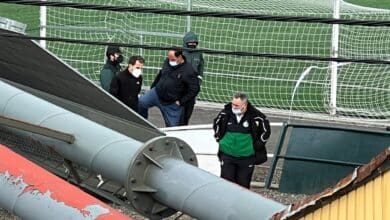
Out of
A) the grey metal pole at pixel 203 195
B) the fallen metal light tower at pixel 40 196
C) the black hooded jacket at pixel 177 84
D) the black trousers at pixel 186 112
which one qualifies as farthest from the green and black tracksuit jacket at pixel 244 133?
the fallen metal light tower at pixel 40 196

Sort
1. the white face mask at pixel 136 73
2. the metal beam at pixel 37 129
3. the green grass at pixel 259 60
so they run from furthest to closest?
the green grass at pixel 259 60 → the white face mask at pixel 136 73 → the metal beam at pixel 37 129

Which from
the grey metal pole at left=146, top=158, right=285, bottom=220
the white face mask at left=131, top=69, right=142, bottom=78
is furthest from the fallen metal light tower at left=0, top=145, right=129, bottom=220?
the white face mask at left=131, top=69, right=142, bottom=78

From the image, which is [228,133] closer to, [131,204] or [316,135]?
[316,135]

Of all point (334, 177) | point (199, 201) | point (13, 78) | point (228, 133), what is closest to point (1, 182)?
point (199, 201)

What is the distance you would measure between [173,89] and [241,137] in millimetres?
2464

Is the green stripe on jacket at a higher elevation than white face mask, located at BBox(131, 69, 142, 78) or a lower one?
lower

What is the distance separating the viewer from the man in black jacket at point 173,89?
39.1 ft

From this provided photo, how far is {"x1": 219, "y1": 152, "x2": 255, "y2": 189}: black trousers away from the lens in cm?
986

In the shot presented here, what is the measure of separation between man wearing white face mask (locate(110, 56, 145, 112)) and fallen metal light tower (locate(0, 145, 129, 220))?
7.54 metres

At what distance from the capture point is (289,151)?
36.1ft

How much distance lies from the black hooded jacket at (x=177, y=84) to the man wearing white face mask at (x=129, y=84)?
1.19 feet

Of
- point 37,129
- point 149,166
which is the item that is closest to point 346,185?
point 149,166

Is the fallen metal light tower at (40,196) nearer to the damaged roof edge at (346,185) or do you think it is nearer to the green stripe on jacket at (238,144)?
the damaged roof edge at (346,185)

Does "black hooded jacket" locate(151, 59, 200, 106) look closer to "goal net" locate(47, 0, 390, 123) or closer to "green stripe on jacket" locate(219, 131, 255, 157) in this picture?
"green stripe on jacket" locate(219, 131, 255, 157)
